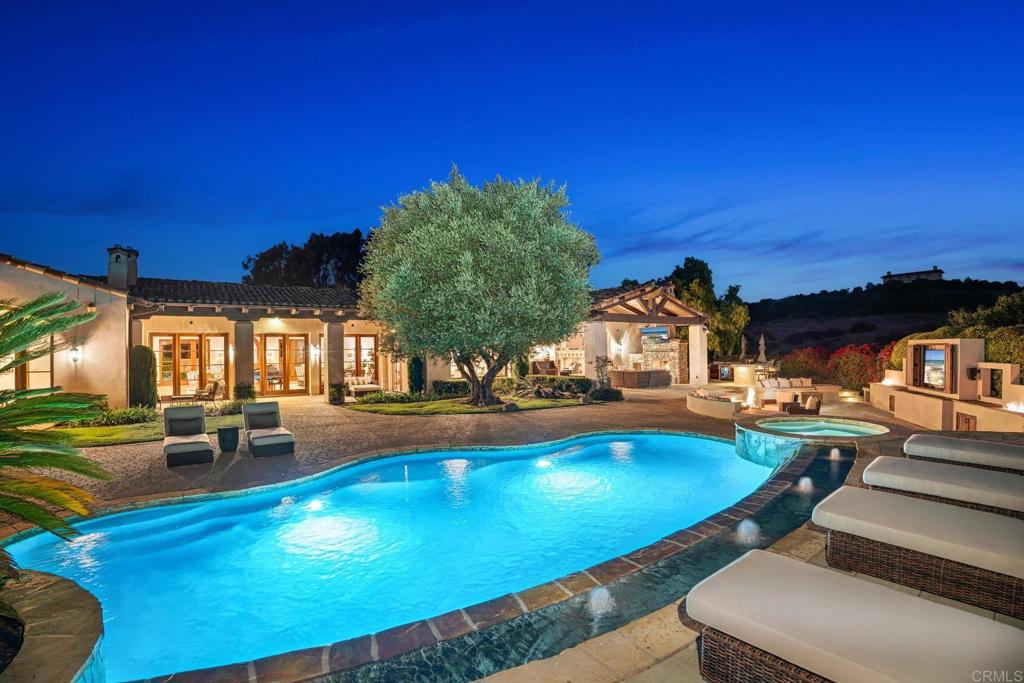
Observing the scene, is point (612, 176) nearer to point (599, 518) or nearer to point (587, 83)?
point (587, 83)

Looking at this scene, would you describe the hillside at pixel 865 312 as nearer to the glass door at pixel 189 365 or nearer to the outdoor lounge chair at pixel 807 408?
the outdoor lounge chair at pixel 807 408

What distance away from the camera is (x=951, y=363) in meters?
10.7

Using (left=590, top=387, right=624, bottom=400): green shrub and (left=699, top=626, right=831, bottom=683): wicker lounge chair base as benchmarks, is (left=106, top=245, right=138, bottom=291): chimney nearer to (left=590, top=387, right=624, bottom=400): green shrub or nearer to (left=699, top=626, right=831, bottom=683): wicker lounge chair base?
(left=590, top=387, right=624, bottom=400): green shrub

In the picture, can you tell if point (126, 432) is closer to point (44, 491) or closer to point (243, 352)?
point (243, 352)

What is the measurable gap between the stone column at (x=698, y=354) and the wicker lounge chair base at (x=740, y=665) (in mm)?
21159

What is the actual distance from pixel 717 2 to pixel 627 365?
14777 millimetres

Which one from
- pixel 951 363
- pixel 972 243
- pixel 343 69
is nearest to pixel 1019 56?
pixel 951 363

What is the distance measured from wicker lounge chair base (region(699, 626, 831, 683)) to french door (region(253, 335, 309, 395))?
19.4 metres

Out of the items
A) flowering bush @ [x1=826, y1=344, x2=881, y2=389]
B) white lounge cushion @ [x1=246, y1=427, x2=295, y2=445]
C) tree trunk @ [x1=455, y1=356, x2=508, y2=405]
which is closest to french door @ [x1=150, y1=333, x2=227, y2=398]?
tree trunk @ [x1=455, y1=356, x2=508, y2=405]

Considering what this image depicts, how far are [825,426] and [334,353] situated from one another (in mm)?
14710

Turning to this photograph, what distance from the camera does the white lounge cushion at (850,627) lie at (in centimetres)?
179

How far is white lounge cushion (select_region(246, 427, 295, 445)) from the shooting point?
28.8ft

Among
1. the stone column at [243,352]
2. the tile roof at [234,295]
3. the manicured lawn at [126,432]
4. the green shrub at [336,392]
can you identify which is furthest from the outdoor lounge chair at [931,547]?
the stone column at [243,352]

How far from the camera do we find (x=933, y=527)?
305cm
